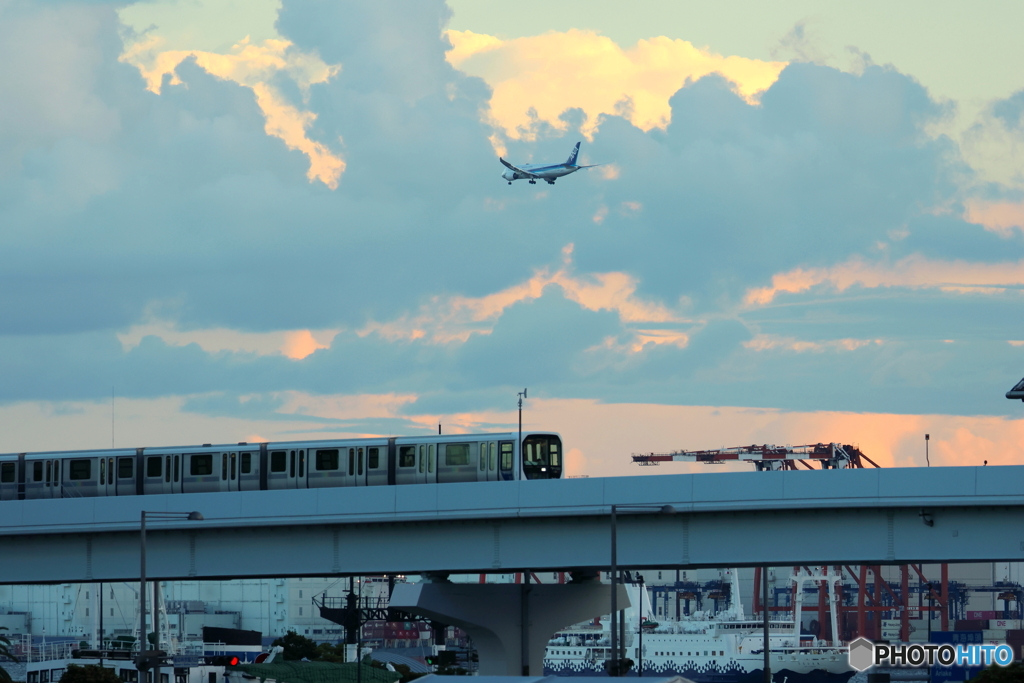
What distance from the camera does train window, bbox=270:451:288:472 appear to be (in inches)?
2195

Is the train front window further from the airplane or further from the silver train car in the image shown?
the airplane

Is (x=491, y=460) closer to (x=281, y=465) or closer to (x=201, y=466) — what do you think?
(x=281, y=465)

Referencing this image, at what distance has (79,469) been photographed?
2296 inches

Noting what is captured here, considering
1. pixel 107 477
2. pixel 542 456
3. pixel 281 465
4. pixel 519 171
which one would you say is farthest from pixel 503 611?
pixel 519 171

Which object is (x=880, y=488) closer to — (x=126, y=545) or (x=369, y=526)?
(x=369, y=526)

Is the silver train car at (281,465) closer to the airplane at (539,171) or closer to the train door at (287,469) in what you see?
the train door at (287,469)

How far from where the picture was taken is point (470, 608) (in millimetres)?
56375

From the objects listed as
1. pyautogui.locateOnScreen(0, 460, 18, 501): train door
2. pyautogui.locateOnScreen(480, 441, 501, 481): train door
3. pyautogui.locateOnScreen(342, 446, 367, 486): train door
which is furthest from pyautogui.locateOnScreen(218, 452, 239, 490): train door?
pyautogui.locateOnScreen(480, 441, 501, 481): train door

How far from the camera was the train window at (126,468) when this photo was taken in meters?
57.3

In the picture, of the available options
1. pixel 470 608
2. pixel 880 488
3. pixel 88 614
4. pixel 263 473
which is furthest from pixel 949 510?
pixel 88 614

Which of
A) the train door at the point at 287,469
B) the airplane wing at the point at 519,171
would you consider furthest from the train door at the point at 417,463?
the airplane wing at the point at 519,171

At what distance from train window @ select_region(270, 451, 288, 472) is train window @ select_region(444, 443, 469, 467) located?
7329 mm

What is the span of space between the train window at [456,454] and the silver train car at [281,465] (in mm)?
40

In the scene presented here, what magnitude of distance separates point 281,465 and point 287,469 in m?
0.36
